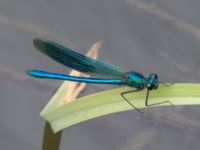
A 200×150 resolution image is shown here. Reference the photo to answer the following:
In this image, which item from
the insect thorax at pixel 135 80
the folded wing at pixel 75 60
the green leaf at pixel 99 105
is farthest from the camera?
the folded wing at pixel 75 60

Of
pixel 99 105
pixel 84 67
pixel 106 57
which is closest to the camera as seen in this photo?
pixel 99 105

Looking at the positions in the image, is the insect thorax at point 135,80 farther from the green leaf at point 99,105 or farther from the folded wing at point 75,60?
the green leaf at point 99,105

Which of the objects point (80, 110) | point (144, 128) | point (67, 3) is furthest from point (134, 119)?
point (80, 110)

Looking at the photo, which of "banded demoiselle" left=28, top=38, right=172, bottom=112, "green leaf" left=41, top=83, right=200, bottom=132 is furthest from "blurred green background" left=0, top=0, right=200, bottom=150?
"green leaf" left=41, top=83, right=200, bottom=132

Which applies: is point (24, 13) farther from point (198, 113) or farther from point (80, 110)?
point (80, 110)

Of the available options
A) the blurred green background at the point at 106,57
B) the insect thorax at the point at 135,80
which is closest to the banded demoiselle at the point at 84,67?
the insect thorax at the point at 135,80

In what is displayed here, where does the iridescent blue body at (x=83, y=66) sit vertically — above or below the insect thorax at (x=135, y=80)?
below

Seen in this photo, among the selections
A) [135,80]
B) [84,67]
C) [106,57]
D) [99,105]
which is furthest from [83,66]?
[106,57]

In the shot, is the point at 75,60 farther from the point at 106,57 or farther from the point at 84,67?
the point at 106,57
